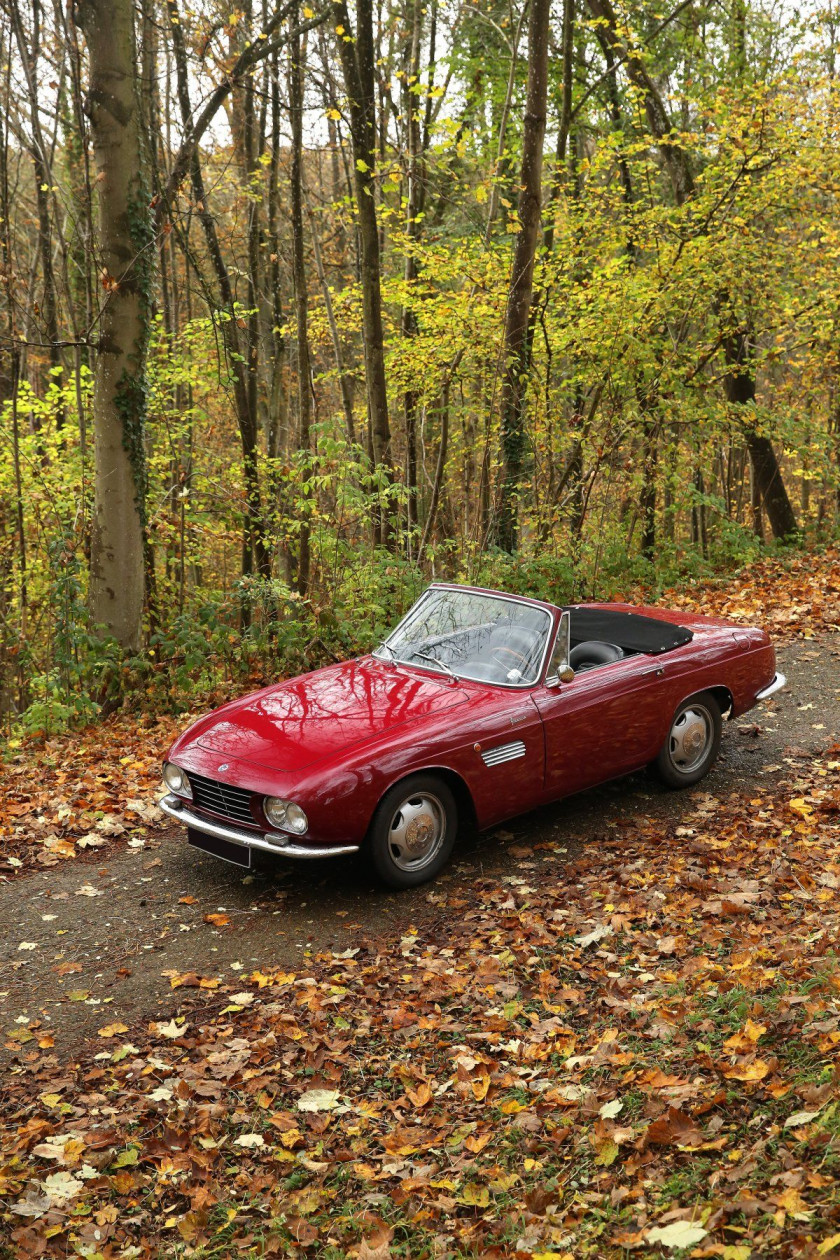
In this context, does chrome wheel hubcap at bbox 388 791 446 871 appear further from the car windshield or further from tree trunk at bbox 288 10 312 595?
tree trunk at bbox 288 10 312 595

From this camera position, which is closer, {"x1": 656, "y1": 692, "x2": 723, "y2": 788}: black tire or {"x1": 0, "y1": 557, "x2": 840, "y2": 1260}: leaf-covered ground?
{"x1": 0, "y1": 557, "x2": 840, "y2": 1260}: leaf-covered ground

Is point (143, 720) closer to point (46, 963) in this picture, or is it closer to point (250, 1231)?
point (46, 963)

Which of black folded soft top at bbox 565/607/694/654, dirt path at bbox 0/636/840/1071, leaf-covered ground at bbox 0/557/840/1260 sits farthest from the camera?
black folded soft top at bbox 565/607/694/654

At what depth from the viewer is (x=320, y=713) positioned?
6012 millimetres

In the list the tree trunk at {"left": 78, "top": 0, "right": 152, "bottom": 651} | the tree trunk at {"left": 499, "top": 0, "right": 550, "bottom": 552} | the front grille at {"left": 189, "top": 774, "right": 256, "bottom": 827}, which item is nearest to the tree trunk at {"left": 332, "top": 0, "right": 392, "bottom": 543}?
the tree trunk at {"left": 499, "top": 0, "right": 550, "bottom": 552}

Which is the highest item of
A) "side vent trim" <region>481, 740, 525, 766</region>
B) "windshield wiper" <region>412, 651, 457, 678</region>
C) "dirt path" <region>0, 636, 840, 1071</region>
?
"windshield wiper" <region>412, 651, 457, 678</region>

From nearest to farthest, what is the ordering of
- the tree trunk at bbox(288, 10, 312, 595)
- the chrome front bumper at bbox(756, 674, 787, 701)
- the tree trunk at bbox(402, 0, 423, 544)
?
the chrome front bumper at bbox(756, 674, 787, 701) < the tree trunk at bbox(288, 10, 312, 595) < the tree trunk at bbox(402, 0, 423, 544)

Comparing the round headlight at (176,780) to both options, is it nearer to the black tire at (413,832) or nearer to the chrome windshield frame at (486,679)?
the black tire at (413,832)

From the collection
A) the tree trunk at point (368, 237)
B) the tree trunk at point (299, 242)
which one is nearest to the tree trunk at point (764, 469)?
the tree trunk at point (368, 237)

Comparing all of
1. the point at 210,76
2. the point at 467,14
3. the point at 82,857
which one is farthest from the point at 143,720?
the point at 467,14

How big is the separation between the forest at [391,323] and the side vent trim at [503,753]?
455 cm

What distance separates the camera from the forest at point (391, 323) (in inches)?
409

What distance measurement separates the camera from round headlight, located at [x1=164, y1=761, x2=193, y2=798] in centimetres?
590

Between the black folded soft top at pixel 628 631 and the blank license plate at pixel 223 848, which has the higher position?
the black folded soft top at pixel 628 631
